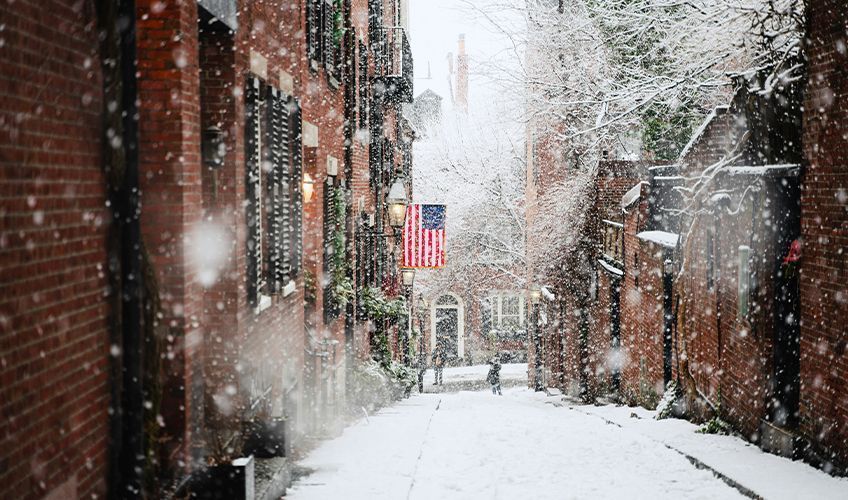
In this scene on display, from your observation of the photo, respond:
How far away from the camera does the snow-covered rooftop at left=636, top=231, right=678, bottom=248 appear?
1511cm

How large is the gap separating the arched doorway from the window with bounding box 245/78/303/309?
33.8 metres

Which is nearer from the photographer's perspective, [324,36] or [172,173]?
[172,173]

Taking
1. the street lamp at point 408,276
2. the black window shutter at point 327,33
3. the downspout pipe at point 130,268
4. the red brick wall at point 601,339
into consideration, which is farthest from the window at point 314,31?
the red brick wall at point 601,339

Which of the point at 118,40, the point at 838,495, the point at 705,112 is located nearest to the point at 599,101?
the point at 705,112

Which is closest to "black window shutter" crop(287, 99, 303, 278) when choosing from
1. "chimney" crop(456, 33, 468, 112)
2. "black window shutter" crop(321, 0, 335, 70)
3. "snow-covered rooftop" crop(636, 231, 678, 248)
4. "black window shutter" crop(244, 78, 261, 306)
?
"black window shutter" crop(244, 78, 261, 306)

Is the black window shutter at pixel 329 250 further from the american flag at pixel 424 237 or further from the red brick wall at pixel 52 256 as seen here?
the red brick wall at pixel 52 256

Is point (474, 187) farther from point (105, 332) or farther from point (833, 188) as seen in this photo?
point (105, 332)

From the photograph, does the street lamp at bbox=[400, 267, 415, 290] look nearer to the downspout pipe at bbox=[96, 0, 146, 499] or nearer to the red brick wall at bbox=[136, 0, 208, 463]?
the red brick wall at bbox=[136, 0, 208, 463]

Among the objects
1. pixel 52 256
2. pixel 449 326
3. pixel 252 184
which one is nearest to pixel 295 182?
pixel 252 184

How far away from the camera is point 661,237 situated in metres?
15.9

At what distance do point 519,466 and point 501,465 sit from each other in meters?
0.20

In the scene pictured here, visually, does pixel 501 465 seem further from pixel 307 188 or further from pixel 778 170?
pixel 307 188

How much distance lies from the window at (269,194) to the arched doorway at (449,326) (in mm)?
33833

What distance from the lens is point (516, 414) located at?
637 inches
